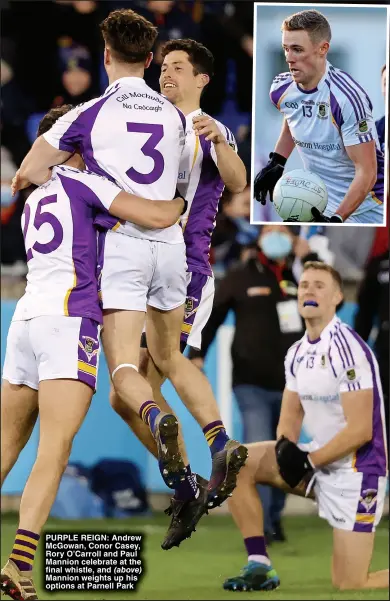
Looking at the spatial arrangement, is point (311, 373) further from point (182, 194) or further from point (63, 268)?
point (63, 268)

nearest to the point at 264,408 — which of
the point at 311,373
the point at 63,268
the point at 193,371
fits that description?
the point at 311,373

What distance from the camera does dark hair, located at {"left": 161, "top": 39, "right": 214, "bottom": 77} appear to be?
5.50m

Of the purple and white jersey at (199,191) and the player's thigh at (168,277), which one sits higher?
the purple and white jersey at (199,191)

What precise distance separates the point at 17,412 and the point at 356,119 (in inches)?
87.5

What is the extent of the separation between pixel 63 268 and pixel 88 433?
2703 millimetres

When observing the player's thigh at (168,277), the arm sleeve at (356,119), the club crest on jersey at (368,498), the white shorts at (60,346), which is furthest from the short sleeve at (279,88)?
the club crest on jersey at (368,498)

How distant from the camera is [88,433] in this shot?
24.6ft

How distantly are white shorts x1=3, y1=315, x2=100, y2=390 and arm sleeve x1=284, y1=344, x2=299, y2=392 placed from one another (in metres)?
1.89

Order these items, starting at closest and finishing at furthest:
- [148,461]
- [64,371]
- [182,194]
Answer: [64,371]
[182,194]
[148,461]

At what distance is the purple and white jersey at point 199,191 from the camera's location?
17.6ft

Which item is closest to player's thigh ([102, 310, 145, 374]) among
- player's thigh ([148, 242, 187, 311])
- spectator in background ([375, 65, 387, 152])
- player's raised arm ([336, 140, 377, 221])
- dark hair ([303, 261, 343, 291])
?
player's thigh ([148, 242, 187, 311])

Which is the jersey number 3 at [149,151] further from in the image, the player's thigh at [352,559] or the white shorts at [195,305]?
the player's thigh at [352,559]

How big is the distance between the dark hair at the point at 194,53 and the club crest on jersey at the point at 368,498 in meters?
2.71

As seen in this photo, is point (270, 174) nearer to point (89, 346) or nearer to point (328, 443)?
point (89, 346)
